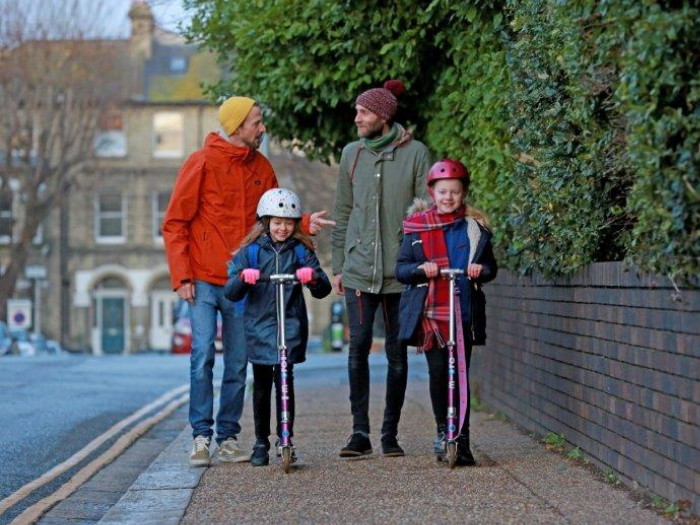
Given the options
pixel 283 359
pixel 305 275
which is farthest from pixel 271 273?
pixel 283 359

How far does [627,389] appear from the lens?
22.5ft

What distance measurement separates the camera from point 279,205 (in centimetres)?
805

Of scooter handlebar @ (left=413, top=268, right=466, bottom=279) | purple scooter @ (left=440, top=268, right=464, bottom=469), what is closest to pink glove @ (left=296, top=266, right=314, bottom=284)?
scooter handlebar @ (left=413, top=268, right=466, bottom=279)

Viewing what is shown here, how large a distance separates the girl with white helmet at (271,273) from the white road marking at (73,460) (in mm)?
1275

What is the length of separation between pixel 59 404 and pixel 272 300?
24.3ft

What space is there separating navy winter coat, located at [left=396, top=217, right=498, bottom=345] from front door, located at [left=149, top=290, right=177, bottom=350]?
5212cm

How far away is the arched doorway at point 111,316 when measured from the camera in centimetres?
5916

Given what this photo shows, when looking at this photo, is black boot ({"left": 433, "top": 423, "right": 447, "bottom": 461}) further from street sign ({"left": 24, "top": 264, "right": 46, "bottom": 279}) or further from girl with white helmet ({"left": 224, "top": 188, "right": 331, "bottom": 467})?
street sign ({"left": 24, "top": 264, "right": 46, "bottom": 279})

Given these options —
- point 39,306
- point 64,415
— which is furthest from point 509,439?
point 39,306

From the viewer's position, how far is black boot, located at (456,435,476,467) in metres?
7.70

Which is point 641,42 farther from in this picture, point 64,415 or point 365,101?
point 64,415

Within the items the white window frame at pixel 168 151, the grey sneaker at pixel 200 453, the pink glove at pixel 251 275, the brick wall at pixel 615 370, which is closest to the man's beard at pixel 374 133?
the pink glove at pixel 251 275

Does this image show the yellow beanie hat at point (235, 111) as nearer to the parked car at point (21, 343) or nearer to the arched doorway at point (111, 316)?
the parked car at point (21, 343)

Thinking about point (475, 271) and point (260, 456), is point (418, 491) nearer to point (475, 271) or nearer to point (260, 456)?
point (475, 271)
